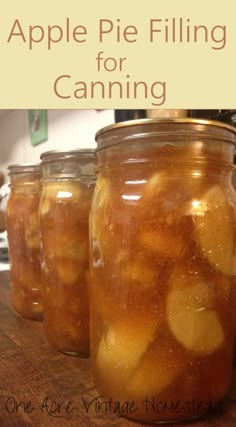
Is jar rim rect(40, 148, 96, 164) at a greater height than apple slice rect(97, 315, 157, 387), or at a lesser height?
greater

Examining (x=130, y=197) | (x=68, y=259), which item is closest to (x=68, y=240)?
(x=68, y=259)

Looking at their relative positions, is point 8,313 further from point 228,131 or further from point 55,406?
point 228,131

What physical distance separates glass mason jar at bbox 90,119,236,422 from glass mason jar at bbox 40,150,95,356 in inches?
3.8

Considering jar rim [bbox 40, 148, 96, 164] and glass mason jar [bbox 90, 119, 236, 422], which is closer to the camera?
glass mason jar [bbox 90, 119, 236, 422]

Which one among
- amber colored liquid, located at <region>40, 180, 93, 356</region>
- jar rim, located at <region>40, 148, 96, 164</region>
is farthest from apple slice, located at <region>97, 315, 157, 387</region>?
jar rim, located at <region>40, 148, 96, 164</region>

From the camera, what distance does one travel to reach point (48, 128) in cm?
210

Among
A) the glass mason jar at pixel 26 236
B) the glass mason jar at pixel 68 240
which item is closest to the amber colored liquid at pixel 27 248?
the glass mason jar at pixel 26 236

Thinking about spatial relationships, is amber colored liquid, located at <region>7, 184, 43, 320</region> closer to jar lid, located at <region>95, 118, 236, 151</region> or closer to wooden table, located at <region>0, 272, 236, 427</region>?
wooden table, located at <region>0, 272, 236, 427</region>

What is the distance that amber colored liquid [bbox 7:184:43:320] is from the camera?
60 centimetres

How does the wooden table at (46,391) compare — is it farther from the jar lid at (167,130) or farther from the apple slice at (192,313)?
the jar lid at (167,130)

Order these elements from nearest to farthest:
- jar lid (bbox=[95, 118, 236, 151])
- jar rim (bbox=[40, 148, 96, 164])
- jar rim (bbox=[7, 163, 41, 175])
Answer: jar lid (bbox=[95, 118, 236, 151]), jar rim (bbox=[40, 148, 96, 164]), jar rim (bbox=[7, 163, 41, 175])

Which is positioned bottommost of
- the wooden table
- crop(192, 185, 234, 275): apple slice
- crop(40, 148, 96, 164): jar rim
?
the wooden table

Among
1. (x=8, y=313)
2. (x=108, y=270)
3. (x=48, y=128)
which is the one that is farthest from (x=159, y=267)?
(x=48, y=128)

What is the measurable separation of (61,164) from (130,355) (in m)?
0.24
